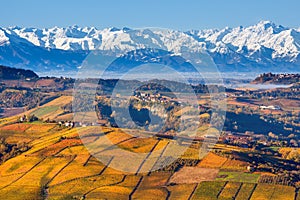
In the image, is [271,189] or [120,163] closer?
[271,189]

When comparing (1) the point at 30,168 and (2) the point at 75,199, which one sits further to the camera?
(1) the point at 30,168

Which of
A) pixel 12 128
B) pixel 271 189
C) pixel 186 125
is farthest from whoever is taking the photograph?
pixel 186 125

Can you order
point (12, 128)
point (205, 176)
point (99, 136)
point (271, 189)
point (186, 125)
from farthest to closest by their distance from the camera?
point (186, 125) → point (12, 128) → point (99, 136) → point (205, 176) → point (271, 189)

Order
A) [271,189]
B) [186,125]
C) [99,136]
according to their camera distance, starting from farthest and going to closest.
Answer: [186,125], [99,136], [271,189]

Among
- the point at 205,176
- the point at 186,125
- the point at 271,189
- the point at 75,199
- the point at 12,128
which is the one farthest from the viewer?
the point at 186,125

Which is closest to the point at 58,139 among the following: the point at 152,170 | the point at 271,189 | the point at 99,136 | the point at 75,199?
the point at 99,136

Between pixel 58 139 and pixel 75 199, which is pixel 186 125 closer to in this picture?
pixel 58 139

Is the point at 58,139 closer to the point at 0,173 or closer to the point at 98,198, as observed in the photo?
the point at 0,173

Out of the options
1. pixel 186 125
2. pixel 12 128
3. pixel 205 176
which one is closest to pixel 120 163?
pixel 205 176

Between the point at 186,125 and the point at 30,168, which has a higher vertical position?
the point at 30,168
